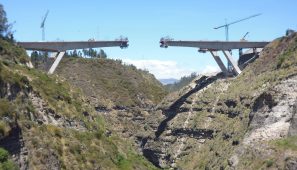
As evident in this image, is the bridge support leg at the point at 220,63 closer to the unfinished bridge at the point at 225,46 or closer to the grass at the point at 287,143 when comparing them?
the unfinished bridge at the point at 225,46

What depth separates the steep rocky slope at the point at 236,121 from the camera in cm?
9744

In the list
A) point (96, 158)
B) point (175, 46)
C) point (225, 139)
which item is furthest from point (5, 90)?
point (175, 46)

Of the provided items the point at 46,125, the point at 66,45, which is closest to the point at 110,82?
the point at 66,45

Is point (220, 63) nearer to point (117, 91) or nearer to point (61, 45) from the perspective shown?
point (117, 91)

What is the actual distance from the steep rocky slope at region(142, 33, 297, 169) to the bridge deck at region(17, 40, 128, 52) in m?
21.8

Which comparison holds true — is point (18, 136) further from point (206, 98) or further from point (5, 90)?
point (206, 98)

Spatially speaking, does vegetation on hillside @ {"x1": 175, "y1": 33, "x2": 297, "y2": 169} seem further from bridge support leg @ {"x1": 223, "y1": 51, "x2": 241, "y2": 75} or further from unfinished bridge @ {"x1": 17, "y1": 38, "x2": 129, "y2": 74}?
unfinished bridge @ {"x1": 17, "y1": 38, "x2": 129, "y2": 74}

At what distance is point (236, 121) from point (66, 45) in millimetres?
50549

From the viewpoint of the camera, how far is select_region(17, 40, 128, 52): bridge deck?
142 m

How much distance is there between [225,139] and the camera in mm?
122938

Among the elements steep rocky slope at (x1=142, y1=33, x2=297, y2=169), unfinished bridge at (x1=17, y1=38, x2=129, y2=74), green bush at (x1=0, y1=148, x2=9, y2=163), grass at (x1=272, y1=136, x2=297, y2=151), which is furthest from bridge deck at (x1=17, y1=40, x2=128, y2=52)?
grass at (x1=272, y1=136, x2=297, y2=151)

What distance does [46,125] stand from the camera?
319ft

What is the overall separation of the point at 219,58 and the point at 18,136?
87008 mm

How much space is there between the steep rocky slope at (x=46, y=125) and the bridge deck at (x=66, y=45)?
21.2m
